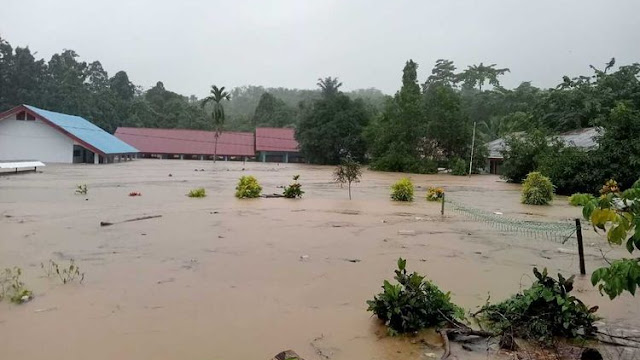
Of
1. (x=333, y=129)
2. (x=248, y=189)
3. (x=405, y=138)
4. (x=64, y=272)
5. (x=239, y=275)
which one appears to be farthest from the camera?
(x=333, y=129)

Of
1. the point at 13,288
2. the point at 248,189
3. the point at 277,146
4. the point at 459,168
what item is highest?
the point at 277,146

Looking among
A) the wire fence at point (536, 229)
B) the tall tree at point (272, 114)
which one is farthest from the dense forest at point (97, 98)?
the wire fence at point (536, 229)

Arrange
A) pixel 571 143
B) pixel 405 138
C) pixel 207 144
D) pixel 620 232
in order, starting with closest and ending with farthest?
pixel 620 232 < pixel 571 143 < pixel 405 138 < pixel 207 144

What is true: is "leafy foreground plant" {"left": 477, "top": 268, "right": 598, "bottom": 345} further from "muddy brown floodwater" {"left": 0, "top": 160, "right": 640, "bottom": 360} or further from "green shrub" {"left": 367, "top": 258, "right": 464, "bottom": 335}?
"muddy brown floodwater" {"left": 0, "top": 160, "right": 640, "bottom": 360}

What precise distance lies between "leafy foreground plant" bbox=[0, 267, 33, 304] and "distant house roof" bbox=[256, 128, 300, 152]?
46330 mm

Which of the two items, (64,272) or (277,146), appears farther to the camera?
(277,146)

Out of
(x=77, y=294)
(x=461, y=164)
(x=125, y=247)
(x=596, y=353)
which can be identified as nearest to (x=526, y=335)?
(x=596, y=353)

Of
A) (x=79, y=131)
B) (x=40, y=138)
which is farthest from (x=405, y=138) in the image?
(x=40, y=138)

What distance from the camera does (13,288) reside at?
18.7 feet

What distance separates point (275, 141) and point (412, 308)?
162ft

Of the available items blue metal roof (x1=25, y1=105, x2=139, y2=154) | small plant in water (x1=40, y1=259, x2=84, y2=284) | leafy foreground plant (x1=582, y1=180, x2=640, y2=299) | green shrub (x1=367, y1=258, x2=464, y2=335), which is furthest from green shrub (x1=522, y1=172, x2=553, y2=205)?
blue metal roof (x1=25, y1=105, x2=139, y2=154)

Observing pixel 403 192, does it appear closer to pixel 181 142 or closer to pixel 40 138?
pixel 40 138

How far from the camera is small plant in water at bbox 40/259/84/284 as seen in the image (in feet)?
20.2

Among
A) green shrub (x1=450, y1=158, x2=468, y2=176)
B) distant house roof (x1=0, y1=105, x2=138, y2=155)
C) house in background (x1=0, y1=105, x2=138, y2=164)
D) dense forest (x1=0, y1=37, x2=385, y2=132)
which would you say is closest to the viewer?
distant house roof (x1=0, y1=105, x2=138, y2=155)
